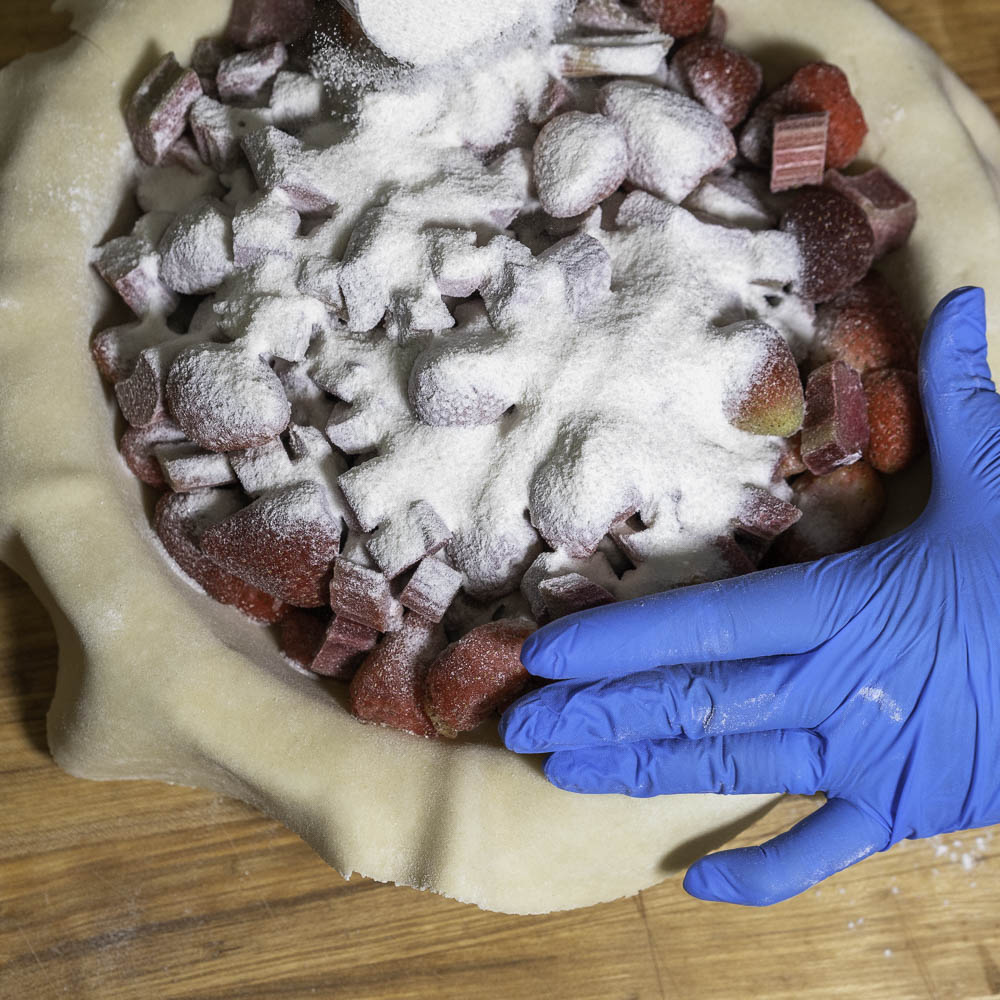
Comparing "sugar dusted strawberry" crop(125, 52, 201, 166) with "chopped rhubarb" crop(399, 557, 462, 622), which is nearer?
"chopped rhubarb" crop(399, 557, 462, 622)

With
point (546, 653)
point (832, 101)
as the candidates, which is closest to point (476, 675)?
point (546, 653)

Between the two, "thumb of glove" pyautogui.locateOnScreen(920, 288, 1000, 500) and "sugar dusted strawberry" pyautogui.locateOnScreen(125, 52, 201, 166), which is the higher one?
"sugar dusted strawberry" pyautogui.locateOnScreen(125, 52, 201, 166)

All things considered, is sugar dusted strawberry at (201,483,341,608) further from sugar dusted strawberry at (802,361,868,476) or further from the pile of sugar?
sugar dusted strawberry at (802,361,868,476)

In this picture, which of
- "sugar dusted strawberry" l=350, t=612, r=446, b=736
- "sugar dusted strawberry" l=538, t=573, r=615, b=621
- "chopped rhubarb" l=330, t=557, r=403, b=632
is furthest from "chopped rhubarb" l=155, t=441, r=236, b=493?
"sugar dusted strawberry" l=538, t=573, r=615, b=621

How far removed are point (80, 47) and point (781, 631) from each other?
51.7 inches

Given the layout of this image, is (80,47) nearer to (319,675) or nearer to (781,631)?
(319,675)

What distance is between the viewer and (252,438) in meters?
1.38

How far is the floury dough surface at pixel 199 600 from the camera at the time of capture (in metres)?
1.32

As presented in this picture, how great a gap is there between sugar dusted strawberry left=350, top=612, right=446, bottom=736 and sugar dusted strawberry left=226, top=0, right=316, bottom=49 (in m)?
0.92

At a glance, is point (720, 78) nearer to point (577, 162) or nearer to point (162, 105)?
point (577, 162)

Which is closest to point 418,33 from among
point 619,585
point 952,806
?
point 619,585

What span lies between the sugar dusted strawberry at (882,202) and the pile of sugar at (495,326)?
15cm

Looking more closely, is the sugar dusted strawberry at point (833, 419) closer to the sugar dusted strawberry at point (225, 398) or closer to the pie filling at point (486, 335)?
the pie filling at point (486, 335)

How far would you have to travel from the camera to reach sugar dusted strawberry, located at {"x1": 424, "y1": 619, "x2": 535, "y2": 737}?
52.0 inches
